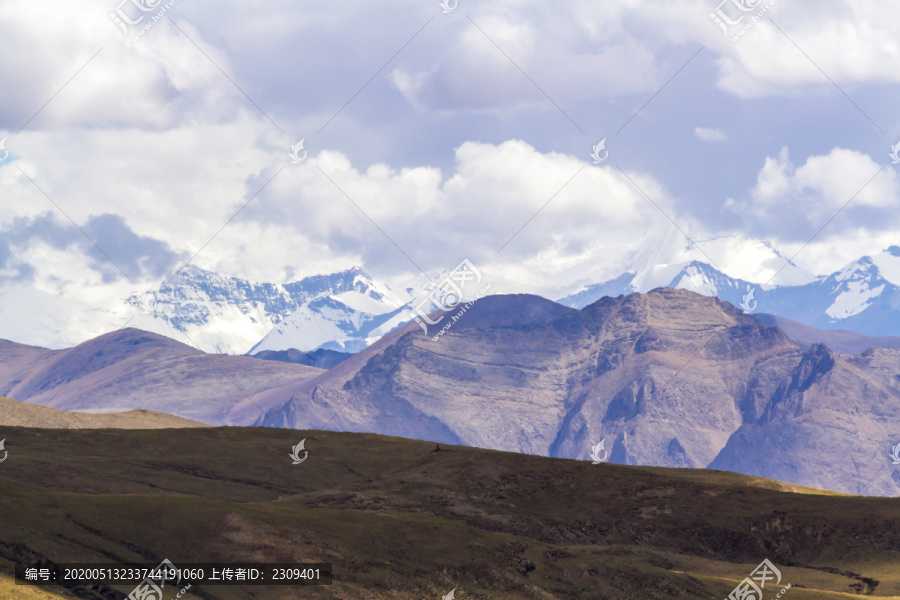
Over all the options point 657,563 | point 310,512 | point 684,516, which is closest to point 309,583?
point 310,512

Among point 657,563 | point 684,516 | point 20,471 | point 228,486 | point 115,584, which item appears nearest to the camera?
point 115,584

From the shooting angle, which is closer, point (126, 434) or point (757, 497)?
point (757, 497)

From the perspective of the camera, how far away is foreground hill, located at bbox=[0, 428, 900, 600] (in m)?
88.5

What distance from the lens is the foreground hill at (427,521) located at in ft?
290

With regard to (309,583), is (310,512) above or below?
above

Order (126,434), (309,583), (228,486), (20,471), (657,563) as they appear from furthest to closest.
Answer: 1. (126,434)
2. (228,486)
3. (20,471)
4. (657,563)
5. (309,583)

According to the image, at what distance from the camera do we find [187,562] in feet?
281

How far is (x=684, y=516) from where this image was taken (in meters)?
128

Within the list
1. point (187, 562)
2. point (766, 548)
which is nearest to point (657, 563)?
point (766, 548)

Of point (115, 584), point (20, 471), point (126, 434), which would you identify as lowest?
point (115, 584)

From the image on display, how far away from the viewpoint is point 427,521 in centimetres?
10331

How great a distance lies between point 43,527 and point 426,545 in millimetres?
33156

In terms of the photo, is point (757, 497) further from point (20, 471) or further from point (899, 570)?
point (20, 471)

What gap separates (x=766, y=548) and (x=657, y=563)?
59.7 ft
